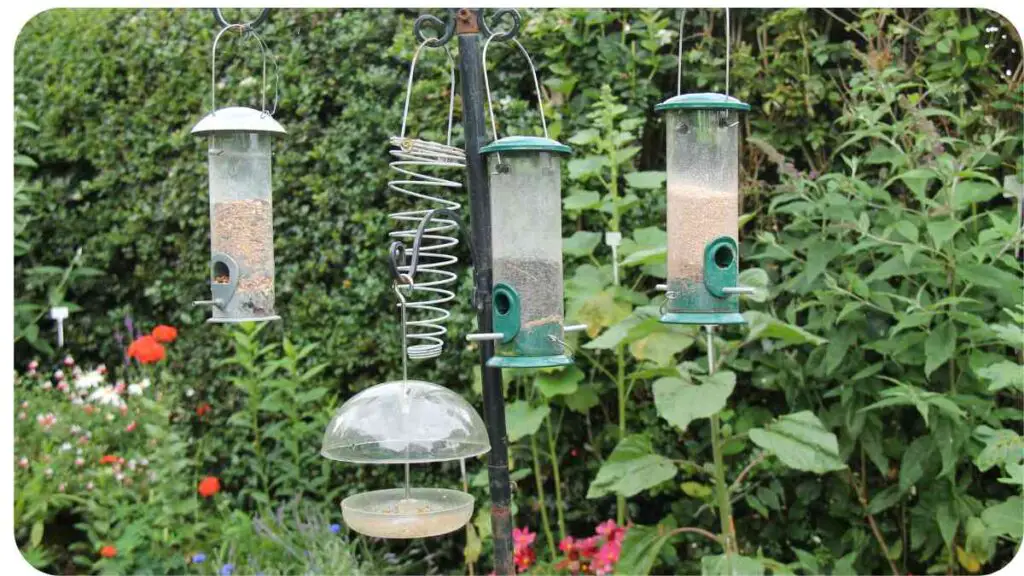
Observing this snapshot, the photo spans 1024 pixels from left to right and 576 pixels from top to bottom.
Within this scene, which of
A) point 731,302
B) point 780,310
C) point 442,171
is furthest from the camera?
point 442,171

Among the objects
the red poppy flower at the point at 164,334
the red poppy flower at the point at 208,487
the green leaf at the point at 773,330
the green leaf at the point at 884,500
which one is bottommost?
the red poppy flower at the point at 208,487

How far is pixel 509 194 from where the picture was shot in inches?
104

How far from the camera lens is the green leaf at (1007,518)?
331cm

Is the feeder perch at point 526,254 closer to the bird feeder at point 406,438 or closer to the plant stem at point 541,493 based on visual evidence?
the bird feeder at point 406,438

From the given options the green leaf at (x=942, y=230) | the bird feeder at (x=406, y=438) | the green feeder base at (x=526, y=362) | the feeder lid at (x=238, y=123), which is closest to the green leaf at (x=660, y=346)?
the green leaf at (x=942, y=230)

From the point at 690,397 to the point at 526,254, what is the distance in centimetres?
109

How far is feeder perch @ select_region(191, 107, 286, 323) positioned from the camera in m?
3.15

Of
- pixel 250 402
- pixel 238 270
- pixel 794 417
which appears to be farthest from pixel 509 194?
pixel 250 402

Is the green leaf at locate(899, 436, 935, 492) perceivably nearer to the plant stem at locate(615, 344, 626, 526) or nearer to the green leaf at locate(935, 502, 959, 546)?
the green leaf at locate(935, 502, 959, 546)

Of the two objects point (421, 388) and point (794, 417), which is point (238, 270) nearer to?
point (421, 388)

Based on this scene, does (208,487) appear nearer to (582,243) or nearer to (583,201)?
(582,243)

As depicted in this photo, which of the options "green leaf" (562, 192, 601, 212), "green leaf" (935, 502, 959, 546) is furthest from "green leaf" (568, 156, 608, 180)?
"green leaf" (935, 502, 959, 546)

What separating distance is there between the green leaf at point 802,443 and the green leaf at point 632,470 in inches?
13.4

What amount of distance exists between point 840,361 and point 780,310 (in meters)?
0.57
